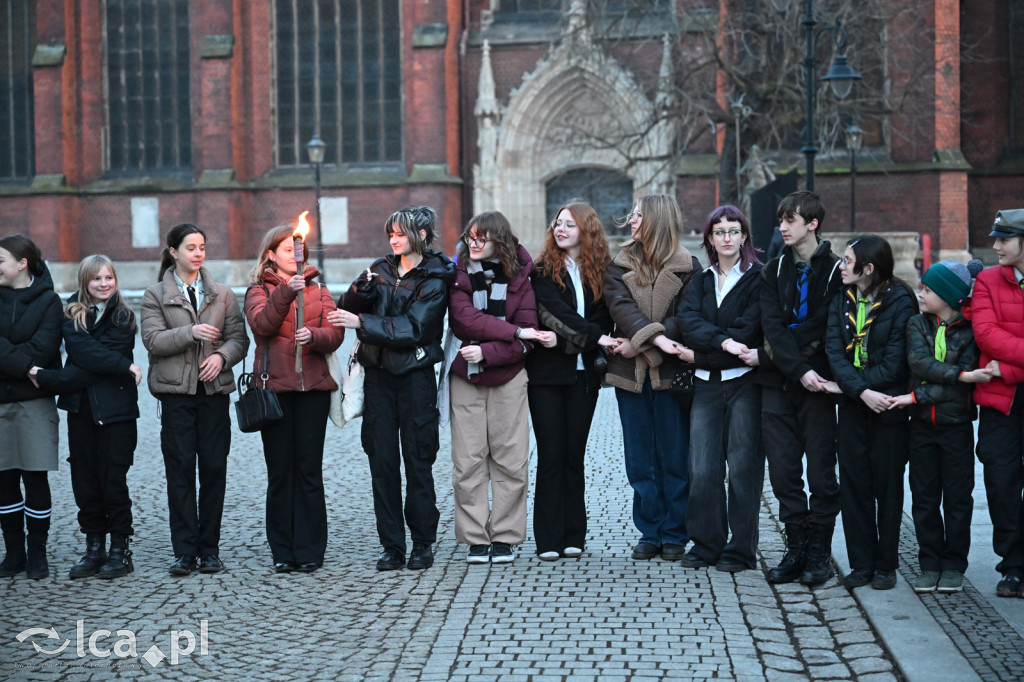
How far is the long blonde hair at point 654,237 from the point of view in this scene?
685 cm

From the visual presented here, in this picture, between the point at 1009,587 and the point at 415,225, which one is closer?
the point at 1009,587

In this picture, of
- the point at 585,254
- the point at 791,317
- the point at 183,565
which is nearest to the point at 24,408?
the point at 183,565

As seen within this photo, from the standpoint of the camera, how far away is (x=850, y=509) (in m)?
6.16

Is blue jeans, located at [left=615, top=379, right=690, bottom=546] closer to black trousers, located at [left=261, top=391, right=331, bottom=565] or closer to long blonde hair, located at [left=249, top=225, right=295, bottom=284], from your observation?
black trousers, located at [left=261, top=391, right=331, bottom=565]

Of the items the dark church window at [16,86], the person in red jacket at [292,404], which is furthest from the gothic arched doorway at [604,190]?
the person in red jacket at [292,404]

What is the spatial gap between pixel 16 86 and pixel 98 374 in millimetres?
28834

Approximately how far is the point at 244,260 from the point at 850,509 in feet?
83.9

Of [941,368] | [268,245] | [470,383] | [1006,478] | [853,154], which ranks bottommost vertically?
[1006,478]

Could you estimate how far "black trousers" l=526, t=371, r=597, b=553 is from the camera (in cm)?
681

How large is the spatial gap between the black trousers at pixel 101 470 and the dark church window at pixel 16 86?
27.8 metres

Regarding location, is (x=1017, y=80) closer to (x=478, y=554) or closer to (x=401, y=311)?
(x=401, y=311)

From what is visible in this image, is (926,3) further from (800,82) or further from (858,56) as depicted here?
(800,82)
